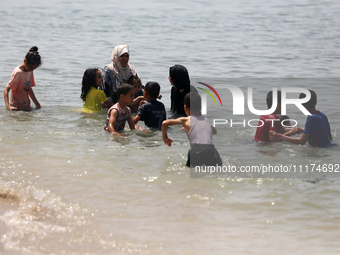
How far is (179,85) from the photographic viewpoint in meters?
8.32

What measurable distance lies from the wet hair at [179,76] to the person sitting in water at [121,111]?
0.94 m

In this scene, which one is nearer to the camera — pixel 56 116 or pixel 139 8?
pixel 56 116

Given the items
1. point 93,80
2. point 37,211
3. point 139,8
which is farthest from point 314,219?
point 139,8

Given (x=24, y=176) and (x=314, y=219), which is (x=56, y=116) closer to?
(x=24, y=176)

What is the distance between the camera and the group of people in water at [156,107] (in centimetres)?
601

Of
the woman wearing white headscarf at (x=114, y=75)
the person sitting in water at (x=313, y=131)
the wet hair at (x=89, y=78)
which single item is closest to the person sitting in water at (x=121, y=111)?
the wet hair at (x=89, y=78)

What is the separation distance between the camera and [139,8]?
32.7 metres

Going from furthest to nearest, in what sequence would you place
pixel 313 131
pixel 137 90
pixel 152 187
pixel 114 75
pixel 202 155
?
1. pixel 114 75
2. pixel 137 90
3. pixel 313 131
4. pixel 202 155
5. pixel 152 187

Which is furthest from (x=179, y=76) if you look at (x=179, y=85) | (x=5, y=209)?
(x=5, y=209)

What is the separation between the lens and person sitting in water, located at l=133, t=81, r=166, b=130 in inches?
298

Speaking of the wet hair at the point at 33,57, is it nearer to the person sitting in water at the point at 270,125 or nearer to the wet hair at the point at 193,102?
the wet hair at the point at 193,102

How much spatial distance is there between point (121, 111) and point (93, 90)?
112 cm

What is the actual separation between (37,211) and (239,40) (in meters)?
17.6

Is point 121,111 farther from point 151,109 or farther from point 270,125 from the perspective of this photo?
point 270,125
